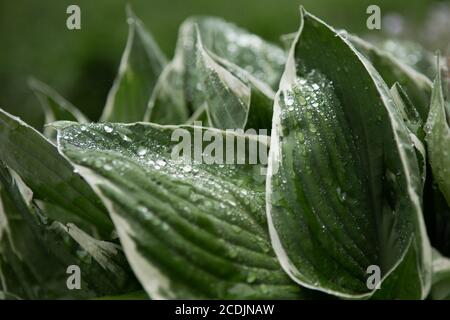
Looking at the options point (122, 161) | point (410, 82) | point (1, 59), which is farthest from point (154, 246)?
point (1, 59)

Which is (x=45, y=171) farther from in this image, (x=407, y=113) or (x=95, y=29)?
(x=95, y=29)

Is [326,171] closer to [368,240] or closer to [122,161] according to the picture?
[368,240]

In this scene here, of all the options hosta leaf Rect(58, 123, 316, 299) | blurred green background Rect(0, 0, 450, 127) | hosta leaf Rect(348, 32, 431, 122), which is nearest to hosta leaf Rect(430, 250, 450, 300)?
hosta leaf Rect(58, 123, 316, 299)

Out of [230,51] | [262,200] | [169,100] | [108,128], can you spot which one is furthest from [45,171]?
[230,51]

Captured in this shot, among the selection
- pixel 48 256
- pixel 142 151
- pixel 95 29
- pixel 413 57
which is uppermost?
pixel 95 29

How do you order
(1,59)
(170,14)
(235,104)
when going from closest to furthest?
1. (235,104)
2. (1,59)
3. (170,14)
